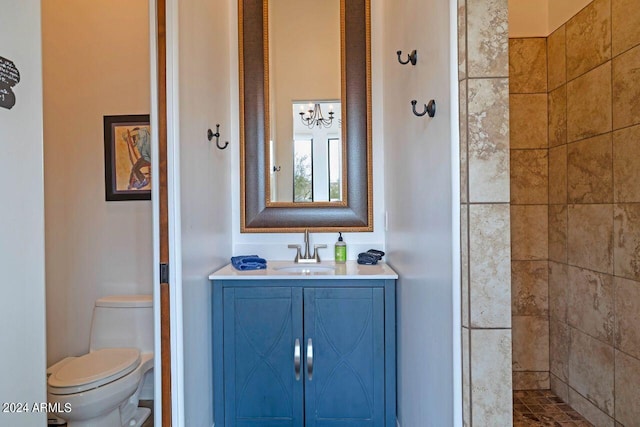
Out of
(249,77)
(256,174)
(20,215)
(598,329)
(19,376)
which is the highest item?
(249,77)

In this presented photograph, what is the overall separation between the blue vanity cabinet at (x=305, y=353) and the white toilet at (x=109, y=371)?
515mm

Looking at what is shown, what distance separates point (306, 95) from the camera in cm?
229

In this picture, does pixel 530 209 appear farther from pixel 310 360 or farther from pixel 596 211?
pixel 310 360

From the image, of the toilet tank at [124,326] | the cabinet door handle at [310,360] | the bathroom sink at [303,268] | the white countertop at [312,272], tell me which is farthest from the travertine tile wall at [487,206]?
the toilet tank at [124,326]

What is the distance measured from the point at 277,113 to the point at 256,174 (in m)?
0.43

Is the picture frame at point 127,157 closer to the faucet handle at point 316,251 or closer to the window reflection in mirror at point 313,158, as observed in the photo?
the window reflection in mirror at point 313,158

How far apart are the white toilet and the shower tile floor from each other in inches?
84.3

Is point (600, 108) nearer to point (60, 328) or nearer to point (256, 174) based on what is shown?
point (256, 174)

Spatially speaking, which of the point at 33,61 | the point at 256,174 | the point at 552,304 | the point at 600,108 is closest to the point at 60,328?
the point at 256,174

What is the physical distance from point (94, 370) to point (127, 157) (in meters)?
1.31

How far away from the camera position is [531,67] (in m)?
2.20

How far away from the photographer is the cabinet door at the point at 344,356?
5.89 feet

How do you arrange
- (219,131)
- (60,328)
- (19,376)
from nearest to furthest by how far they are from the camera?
1. (19,376)
2. (219,131)
3. (60,328)

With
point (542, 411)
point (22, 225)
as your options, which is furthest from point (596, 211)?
point (22, 225)
